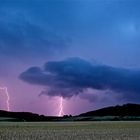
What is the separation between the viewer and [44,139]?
1379 inches

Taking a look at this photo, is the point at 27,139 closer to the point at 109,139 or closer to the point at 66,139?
the point at 66,139

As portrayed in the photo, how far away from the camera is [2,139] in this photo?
116ft

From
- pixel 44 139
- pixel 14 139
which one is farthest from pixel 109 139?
pixel 14 139

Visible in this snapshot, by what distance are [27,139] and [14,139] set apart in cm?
141

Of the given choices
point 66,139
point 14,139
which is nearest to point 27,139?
point 14,139

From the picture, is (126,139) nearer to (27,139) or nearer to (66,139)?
(66,139)

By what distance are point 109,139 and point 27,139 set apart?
312 inches

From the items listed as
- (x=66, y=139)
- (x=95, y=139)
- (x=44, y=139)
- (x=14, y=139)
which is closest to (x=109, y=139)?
(x=95, y=139)

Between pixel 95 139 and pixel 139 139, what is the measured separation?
13.9 feet

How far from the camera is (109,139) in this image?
35.1 meters

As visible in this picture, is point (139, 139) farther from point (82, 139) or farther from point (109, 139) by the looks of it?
point (82, 139)

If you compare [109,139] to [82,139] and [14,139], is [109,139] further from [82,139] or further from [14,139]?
[14,139]

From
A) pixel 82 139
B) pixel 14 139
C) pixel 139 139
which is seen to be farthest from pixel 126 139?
pixel 14 139

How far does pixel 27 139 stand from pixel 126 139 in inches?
377
